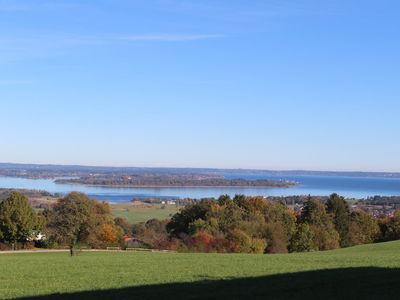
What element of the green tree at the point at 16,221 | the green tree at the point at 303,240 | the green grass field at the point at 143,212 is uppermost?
the green tree at the point at 16,221

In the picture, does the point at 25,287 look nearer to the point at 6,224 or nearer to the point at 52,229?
the point at 52,229

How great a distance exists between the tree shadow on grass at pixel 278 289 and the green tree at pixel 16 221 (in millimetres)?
45592

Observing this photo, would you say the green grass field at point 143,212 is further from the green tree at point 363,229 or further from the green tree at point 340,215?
the green tree at point 363,229

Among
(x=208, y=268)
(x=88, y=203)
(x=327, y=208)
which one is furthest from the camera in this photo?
(x=327, y=208)

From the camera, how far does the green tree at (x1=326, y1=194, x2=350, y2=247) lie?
273 feet

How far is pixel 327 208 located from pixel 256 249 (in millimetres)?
28263

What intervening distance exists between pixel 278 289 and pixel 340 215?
7360cm

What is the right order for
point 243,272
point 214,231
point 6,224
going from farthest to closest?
point 214,231
point 6,224
point 243,272

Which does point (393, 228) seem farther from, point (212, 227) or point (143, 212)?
point (143, 212)

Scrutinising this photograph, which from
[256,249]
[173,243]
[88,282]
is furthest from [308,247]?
[88,282]

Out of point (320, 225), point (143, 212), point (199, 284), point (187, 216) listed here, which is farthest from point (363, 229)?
point (199, 284)

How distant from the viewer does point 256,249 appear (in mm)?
64062

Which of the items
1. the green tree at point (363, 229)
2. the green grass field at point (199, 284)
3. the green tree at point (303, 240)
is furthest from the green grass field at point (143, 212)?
the green grass field at point (199, 284)

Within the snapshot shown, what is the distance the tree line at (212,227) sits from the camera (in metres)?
46.7
